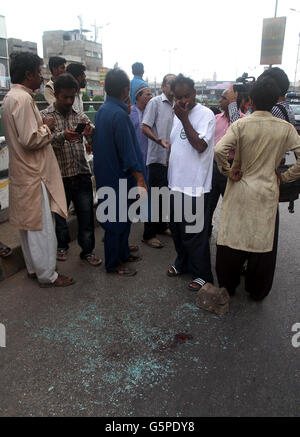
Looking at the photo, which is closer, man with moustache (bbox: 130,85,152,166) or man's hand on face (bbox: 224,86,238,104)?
man's hand on face (bbox: 224,86,238,104)

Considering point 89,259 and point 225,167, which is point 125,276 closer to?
point 89,259

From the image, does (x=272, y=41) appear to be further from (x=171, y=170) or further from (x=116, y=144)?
(x=116, y=144)

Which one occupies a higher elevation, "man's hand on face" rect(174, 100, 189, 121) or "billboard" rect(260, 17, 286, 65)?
"billboard" rect(260, 17, 286, 65)

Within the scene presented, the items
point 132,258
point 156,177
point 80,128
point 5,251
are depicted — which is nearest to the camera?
point 80,128

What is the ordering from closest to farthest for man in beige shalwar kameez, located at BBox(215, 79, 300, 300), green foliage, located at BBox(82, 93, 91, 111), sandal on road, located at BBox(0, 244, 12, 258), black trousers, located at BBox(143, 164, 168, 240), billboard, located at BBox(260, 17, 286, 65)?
1. man in beige shalwar kameez, located at BBox(215, 79, 300, 300)
2. sandal on road, located at BBox(0, 244, 12, 258)
3. black trousers, located at BBox(143, 164, 168, 240)
4. green foliage, located at BBox(82, 93, 91, 111)
5. billboard, located at BBox(260, 17, 286, 65)

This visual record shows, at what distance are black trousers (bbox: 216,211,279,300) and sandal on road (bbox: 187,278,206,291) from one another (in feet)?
0.65

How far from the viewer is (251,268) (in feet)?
9.50

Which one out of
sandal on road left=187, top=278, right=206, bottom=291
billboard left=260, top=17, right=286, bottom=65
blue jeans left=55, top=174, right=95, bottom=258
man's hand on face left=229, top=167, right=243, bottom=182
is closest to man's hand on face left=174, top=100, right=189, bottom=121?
man's hand on face left=229, top=167, right=243, bottom=182

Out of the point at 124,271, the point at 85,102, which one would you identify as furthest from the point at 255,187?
the point at 85,102

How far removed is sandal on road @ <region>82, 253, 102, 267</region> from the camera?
3.62 meters

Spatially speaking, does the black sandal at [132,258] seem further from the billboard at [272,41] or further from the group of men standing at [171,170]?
the billboard at [272,41]

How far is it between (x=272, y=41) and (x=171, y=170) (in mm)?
16050

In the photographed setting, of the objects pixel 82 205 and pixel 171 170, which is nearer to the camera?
pixel 171 170

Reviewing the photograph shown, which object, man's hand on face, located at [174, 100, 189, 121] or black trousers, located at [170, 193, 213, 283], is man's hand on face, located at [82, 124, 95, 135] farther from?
black trousers, located at [170, 193, 213, 283]
